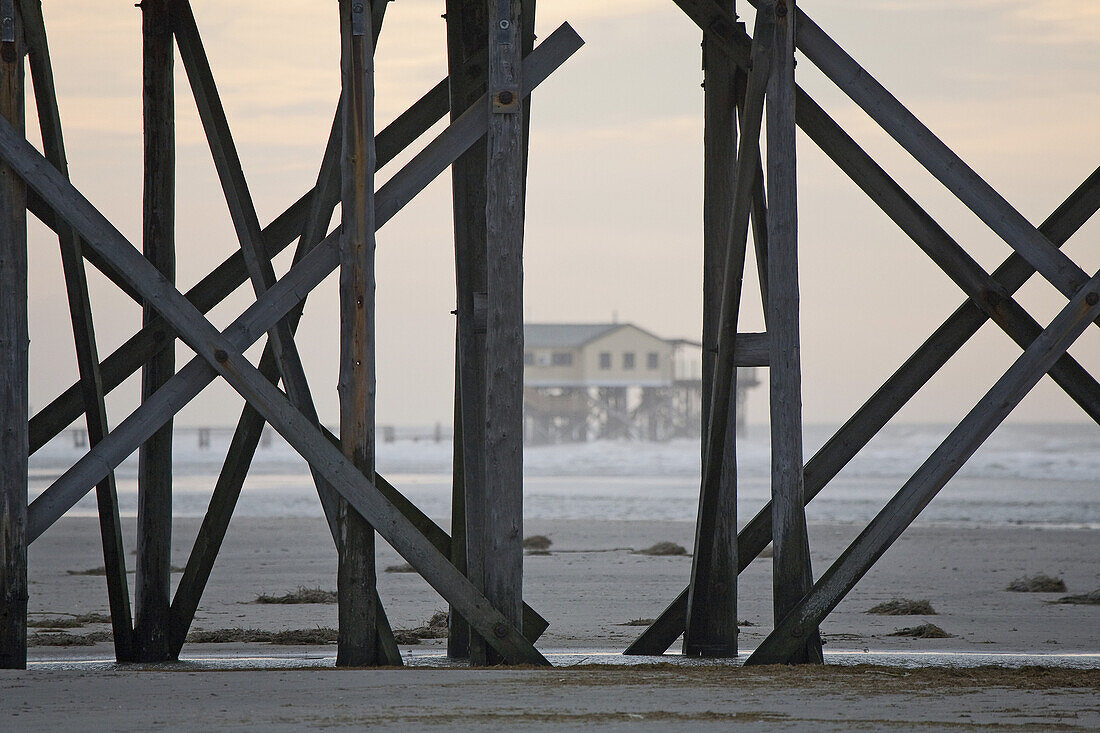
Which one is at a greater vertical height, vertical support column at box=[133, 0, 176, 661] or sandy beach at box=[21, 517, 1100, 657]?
vertical support column at box=[133, 0, 176, 661]

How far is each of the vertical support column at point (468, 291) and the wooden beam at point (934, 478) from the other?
1575 millimetres

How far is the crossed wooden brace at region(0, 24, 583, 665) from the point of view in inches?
225

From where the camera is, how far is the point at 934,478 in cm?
587

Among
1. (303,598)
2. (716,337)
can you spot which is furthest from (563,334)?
(716,337)

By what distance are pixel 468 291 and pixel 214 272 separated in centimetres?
140

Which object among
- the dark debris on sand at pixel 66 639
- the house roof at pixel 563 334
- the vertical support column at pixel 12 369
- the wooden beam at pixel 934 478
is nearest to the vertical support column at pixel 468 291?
the wooden beam at pixel 934 478

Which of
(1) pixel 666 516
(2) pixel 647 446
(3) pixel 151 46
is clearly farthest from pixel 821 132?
(2) pixel 647 446

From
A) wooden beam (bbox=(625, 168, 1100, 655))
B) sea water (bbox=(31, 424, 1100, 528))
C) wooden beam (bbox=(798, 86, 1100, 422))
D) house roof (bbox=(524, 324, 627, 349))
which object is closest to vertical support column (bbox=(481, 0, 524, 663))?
wooden beam (bbox=(625, 168, 1100, 655))

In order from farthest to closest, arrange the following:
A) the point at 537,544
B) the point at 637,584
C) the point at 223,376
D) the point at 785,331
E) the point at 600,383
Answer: the point at 600,383 < the point at 537,544 < the point at 637,584 < the point at 785,331 < the point at 223,376

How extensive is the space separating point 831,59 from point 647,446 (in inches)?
2395

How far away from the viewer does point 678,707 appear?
481 centimetres

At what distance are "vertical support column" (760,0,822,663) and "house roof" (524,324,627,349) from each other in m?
64.2

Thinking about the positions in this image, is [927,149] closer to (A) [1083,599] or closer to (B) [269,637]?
(B) [269,637]

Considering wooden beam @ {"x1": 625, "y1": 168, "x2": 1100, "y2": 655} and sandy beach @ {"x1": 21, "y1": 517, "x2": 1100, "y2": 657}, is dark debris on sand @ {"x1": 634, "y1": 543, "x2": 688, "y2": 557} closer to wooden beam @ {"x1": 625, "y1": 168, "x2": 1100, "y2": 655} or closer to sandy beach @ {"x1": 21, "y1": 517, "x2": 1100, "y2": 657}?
sandy beach @ {"x1": 21, "y1": 517, "x2": 1100, "y2": 657}
